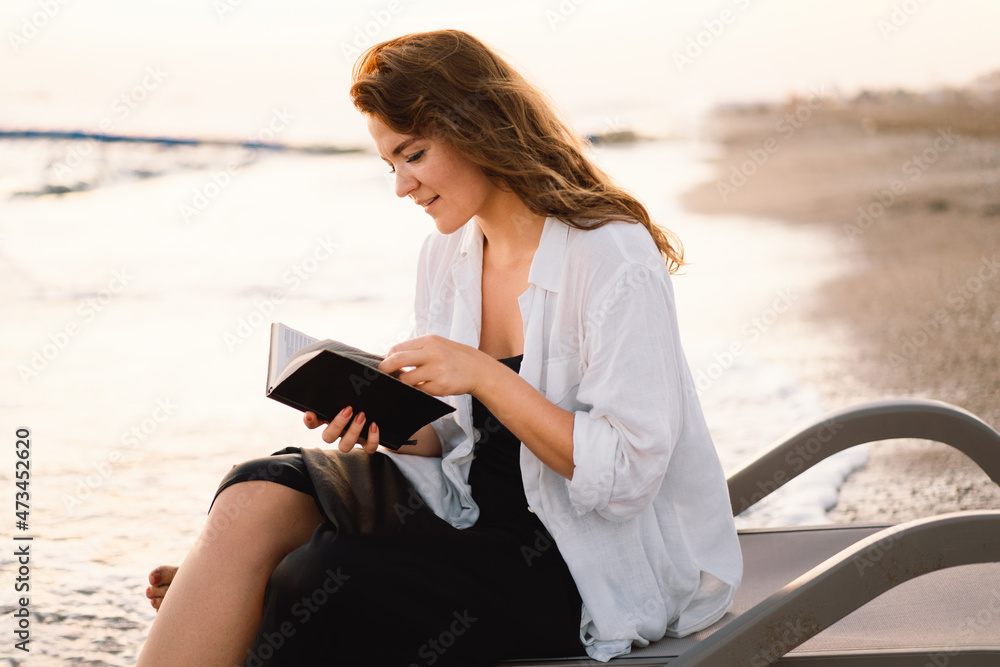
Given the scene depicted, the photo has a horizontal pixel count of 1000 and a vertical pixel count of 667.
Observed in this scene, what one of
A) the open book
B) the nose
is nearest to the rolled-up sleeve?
the open book

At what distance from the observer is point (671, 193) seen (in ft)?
45.3

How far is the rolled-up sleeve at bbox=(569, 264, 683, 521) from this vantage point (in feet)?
5.53

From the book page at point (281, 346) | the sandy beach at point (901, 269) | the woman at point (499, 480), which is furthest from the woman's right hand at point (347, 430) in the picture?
the sandy beach at point (901, 269)

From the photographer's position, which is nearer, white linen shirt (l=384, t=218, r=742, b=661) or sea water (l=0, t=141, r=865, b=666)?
white linen shirt (l=384, t=218, r=742, b=661)

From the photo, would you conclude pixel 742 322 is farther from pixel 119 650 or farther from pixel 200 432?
pixel 119 650

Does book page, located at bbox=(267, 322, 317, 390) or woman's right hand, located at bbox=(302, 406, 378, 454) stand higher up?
book page, located at bbox=(267, 322, 317, 390)

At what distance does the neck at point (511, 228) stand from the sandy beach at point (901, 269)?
2.37 metres

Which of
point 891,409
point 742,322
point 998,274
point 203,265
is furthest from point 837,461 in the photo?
point 203,265

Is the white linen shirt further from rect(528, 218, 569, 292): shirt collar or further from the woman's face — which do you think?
the woman's face

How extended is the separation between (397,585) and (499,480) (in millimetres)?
408

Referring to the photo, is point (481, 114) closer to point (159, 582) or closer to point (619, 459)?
point (619, 459)

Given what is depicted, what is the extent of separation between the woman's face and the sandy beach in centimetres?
257

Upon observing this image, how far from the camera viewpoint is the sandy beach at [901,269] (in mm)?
4191

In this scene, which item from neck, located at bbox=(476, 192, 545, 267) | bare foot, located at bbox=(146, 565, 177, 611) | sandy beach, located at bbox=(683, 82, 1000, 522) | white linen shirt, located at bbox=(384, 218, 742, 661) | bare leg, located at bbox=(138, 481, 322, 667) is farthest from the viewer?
sandy beach, located at bbox=(683, 82, 1000, 522)
